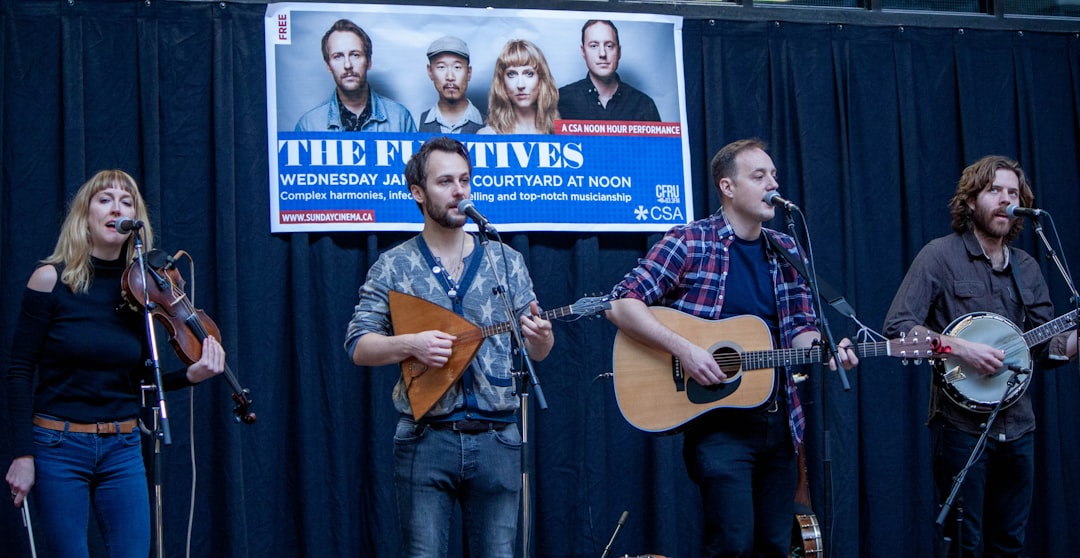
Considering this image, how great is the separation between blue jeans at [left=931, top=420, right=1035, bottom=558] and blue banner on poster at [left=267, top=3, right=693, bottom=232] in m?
1.91

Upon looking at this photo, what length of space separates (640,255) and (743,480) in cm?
227

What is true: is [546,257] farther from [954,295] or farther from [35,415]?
[35,415]

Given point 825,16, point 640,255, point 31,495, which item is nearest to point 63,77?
point 31,495

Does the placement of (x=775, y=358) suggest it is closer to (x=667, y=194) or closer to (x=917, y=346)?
(x=917, y=346)

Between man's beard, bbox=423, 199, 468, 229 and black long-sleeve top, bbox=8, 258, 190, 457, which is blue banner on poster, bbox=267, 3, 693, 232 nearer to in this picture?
black long-sleeve top, bbox=8, 258, 190, 457

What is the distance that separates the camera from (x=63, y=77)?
16.7 ft

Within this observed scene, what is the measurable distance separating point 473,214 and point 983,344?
2.33 meters

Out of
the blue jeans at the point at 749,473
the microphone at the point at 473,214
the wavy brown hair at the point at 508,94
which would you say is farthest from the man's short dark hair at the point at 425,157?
the wavy brown hair at the point at 508,94

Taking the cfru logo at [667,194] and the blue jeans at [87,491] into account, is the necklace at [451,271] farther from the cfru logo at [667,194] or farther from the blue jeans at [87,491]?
the cfru logo at [667,194]

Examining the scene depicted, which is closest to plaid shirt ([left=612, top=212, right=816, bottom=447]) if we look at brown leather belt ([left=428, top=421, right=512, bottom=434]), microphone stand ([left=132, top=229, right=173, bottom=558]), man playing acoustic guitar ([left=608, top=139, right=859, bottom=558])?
man playing acoustic guitar ([left=608, top=139, right=859, bottom=558])

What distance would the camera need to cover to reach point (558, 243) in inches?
220

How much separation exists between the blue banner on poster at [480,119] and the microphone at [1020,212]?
166 centimetres

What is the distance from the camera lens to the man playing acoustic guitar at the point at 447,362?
3293 millimetres

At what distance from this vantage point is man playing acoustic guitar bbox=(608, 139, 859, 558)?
361cm
